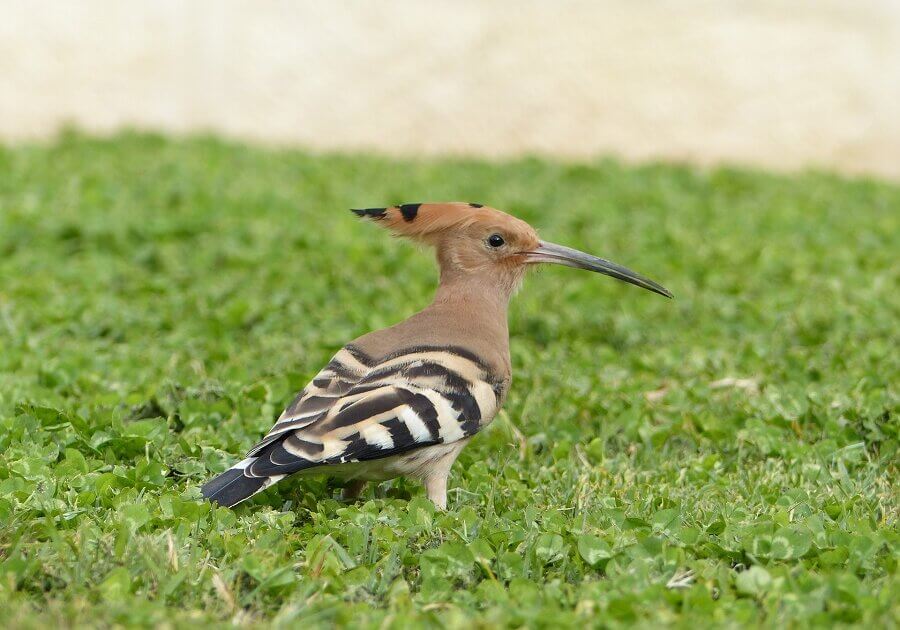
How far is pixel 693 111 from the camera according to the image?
10.9 meters

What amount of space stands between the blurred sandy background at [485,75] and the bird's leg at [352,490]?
22.2 feet

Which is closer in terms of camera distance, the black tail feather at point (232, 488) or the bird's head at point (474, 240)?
the black tail feather at point (232, 488)

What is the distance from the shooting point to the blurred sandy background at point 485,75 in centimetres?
1052

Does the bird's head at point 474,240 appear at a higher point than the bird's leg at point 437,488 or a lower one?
higher

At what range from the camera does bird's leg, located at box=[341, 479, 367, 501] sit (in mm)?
3756

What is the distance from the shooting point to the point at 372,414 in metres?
3.51

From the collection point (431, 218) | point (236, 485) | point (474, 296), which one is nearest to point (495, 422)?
point (474, 296)

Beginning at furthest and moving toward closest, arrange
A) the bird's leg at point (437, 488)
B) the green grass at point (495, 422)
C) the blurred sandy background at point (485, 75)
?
the blurred sandy background at point (485, 75) < the bird's leg at point (437, 488) < the green grass at point (495, 422)

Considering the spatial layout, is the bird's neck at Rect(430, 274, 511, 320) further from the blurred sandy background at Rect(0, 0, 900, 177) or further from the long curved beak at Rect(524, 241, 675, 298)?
the blurred sandy background at Rect(0, 0, 900, 177)

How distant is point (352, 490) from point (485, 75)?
7.64 metres

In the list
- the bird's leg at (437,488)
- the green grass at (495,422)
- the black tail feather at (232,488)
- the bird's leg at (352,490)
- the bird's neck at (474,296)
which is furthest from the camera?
the bird's neck at (474,296)

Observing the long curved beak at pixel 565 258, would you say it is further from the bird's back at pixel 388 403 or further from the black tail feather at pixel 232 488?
the black tail feather at pixel 232 488

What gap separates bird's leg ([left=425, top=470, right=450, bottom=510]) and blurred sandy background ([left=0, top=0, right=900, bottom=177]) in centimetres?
690

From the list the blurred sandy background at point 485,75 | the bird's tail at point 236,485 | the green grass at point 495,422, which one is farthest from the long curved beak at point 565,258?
the blurred sandy background at point 485,75
